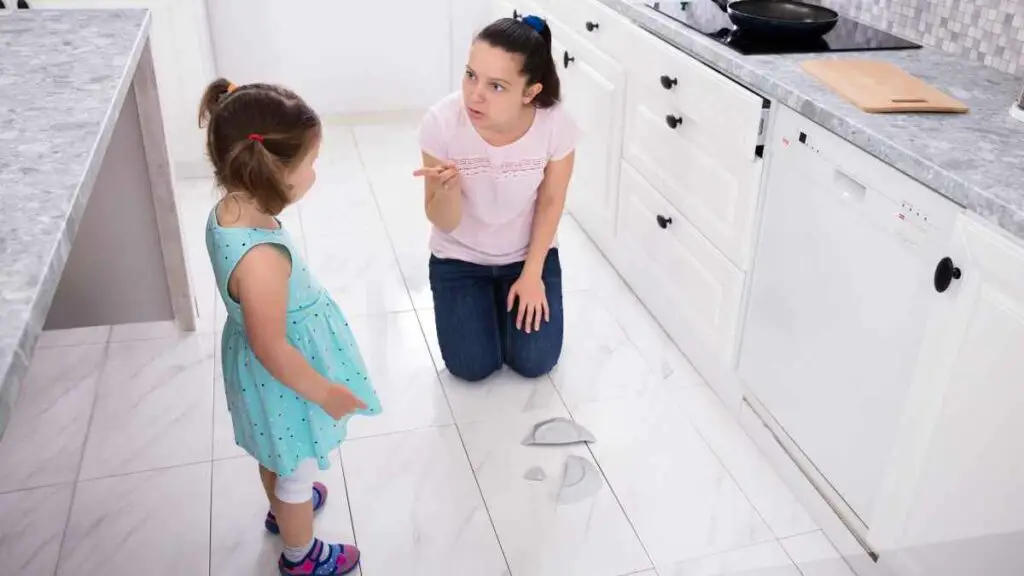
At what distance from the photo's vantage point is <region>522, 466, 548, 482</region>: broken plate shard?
186cm

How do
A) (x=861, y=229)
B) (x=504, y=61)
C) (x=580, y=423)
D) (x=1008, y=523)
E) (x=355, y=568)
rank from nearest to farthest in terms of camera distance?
(x=1008, y=523)
(x=861, y=229)
(x=355, y=568)
(x=504, y=61)
(x=580, y=423)

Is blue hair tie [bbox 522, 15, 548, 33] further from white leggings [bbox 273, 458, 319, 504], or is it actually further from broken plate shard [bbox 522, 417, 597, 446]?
white leggings [bbox 273, 458, 319, 504]

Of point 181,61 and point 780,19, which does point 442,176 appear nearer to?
point 780,19

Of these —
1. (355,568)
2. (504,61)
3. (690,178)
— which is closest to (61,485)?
(355,568)

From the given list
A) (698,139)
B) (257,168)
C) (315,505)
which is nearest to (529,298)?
(698,139)

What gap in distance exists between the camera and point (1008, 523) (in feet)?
4.15

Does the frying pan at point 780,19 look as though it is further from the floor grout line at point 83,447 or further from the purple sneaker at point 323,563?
the floor grout line at point 83,447

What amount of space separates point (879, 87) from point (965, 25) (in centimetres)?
47

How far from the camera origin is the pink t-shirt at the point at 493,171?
1.96 meters

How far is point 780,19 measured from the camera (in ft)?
6.58

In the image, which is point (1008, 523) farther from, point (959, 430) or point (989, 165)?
point (989, 165)

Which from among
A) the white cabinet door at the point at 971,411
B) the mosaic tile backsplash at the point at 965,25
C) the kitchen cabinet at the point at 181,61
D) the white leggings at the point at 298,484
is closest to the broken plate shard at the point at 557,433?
the white leggings at the point at 298,484

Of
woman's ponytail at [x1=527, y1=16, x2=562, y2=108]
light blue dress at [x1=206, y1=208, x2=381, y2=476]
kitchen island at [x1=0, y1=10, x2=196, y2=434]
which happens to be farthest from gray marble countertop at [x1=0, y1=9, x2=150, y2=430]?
woman's ponytail at [x1=527, y1=16, x2=562, y2=108]

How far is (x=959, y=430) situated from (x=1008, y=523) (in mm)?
147
